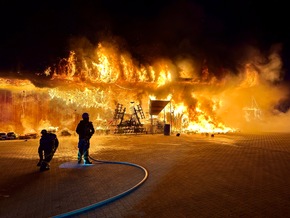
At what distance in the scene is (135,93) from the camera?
24.2 metres

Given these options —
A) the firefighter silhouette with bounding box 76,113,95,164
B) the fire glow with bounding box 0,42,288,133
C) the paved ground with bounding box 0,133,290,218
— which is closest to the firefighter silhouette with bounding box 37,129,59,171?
the paved ground with bounding box 0,133,290,218

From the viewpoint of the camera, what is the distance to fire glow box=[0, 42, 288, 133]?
20078 mm

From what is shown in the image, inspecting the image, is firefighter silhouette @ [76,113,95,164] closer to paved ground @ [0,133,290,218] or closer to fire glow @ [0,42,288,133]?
paved ground @ [0,133,290,218]

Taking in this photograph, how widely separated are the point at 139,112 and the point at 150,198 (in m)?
18.7

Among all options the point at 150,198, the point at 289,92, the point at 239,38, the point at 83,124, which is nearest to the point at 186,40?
the point at 239,38

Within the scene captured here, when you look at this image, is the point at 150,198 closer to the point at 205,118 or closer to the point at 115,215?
the point at 115,215

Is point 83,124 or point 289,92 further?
A: point 289,92

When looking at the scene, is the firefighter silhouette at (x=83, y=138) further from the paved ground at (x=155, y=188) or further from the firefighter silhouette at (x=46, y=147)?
the firefighter silhouette at (x=46, y=147)

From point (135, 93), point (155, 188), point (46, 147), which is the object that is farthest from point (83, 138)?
point (135, 93)

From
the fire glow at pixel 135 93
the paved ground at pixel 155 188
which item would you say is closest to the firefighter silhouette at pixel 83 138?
the paved ground at pixel 155 188

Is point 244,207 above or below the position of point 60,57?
below

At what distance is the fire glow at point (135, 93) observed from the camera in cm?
2008

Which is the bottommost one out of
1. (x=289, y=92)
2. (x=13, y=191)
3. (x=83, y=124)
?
(x=13, y=191)

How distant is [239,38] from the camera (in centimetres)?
3147
